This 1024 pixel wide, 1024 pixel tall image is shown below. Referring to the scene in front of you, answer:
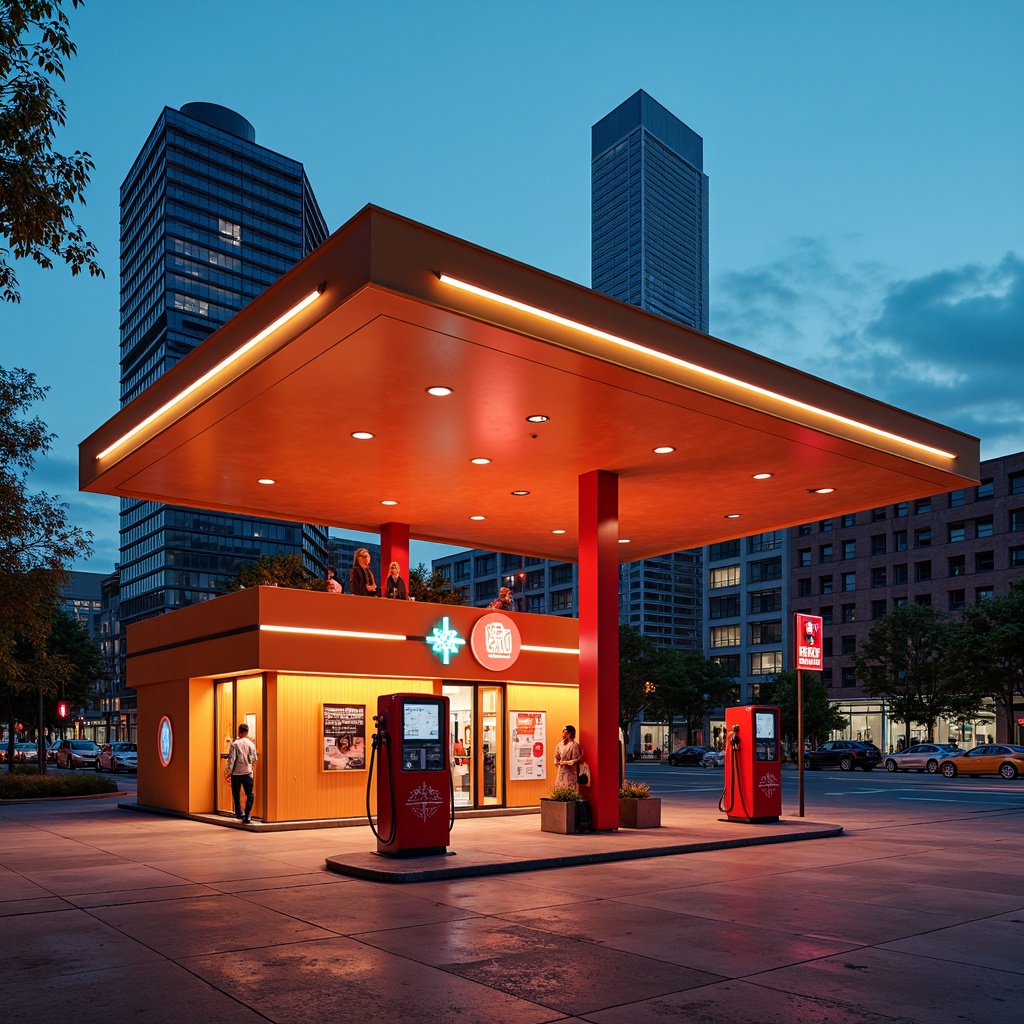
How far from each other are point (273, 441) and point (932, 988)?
38.7ft

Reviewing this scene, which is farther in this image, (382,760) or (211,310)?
(211,310)

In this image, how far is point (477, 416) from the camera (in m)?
14.7

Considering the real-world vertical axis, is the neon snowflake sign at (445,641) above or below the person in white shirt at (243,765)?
above

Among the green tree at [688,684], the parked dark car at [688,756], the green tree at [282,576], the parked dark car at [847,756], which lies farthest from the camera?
the green tree at [688,684]

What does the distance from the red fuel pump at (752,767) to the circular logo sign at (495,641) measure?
444 cm

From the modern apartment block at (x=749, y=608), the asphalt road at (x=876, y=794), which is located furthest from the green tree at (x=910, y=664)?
the modern apartment block at (x=749, y=608)

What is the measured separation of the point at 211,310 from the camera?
13312 centimetres

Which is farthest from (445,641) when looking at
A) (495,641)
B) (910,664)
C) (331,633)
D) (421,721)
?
(910,664)

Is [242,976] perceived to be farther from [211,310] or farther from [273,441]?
[211,310]

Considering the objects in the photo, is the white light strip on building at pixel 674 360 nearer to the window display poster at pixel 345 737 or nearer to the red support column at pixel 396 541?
the window display poster at pixel 345 737

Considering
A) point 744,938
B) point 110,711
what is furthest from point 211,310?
point 744,938

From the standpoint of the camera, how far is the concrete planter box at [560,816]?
16.0 meters

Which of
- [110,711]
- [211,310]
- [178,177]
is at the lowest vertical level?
[110,711]

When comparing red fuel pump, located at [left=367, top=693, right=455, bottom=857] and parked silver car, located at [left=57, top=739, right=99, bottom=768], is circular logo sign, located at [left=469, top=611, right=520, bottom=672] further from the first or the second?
parked silver car, located at [left=57, top=739, right=99, bottom=768]
